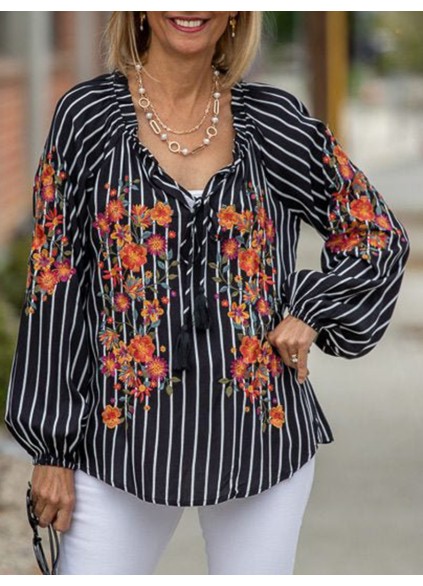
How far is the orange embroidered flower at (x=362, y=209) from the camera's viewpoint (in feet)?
8.48

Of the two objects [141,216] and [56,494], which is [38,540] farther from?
[141,216]

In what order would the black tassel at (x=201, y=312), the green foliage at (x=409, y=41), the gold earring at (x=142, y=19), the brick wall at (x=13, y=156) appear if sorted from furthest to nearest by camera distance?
1. the green foliage at (x=409, y=41)
2. the brick wall at (x=13, y=156)
3. the gold earring at (x=142, y=19)
4. the black tassel at (x=201, y=312)

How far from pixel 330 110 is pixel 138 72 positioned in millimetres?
17597

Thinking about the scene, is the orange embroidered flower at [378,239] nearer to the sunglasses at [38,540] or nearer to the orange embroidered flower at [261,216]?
the orange embroidered flower at [261,216]

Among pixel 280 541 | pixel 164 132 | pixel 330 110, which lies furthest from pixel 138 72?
pixel 330 110

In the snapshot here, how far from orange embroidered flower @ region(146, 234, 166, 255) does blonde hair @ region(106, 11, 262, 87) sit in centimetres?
34

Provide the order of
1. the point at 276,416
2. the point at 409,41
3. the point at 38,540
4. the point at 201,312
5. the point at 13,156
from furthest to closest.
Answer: the point at 409,41 < the point at 13,156 < the point at 38,540 < the point at 276,416 < the point at 201,312

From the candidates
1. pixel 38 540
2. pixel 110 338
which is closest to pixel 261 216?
pixel 110 338

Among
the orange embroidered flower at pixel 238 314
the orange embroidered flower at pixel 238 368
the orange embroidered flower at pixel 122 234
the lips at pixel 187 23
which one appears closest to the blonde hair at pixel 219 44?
the lips at pixel 187 23

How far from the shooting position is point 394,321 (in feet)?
32.0

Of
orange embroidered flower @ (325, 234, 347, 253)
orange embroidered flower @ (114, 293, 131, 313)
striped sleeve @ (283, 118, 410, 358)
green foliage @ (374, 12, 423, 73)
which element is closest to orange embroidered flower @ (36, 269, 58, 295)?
orange embroidered flower @ (114, 293, 131, 313)

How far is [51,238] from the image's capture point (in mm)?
2467

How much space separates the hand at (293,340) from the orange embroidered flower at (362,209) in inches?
9.3

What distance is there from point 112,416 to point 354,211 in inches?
23.8
